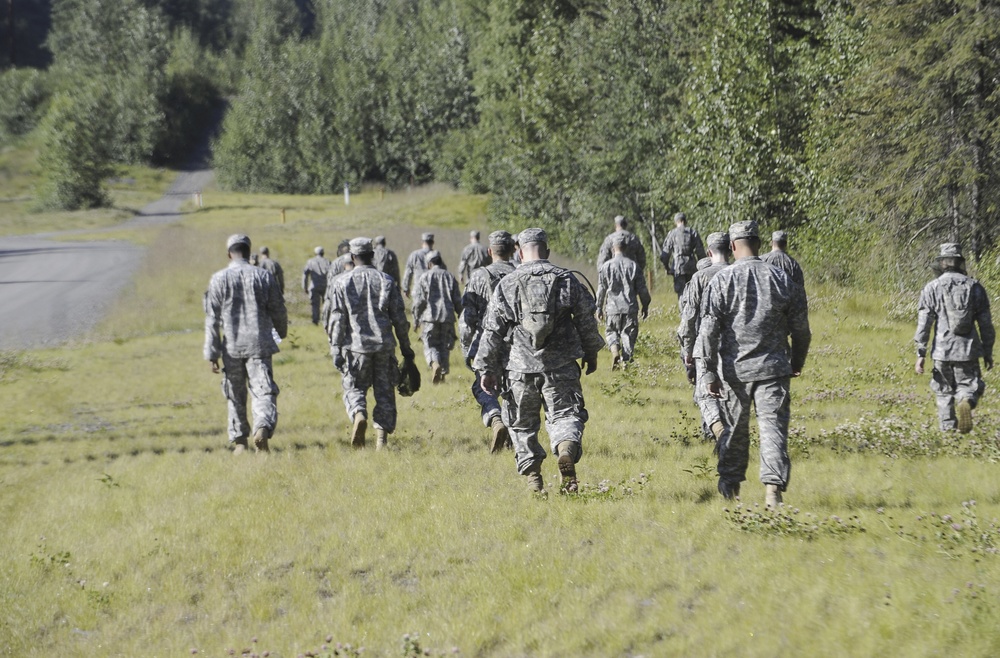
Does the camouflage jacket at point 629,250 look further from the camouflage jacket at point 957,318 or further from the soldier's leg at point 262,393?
the soldier's leg at point 262,393

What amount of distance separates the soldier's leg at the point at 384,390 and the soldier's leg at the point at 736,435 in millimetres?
4343

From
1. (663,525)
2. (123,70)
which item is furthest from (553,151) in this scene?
(123,70)

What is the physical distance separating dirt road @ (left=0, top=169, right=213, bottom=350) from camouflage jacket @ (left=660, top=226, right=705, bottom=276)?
14.2m

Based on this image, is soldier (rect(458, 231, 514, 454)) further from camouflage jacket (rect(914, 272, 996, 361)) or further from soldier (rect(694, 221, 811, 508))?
camouflage jacket (rect(914, 272, 996, 361))

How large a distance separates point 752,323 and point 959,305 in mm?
4469

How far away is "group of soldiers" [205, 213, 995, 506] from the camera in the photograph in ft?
22.4

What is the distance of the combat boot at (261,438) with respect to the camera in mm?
9969

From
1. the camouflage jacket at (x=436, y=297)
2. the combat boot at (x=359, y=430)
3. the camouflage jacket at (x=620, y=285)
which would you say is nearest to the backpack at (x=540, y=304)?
the combat boot at (x=359, y=430)

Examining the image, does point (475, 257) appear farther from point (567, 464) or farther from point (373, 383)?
point (567, 464)

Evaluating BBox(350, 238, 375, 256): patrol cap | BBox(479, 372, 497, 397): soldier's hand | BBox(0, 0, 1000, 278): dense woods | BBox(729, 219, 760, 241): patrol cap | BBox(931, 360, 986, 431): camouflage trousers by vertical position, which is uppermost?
BBox(0, 0, 1000, 278): dense woods

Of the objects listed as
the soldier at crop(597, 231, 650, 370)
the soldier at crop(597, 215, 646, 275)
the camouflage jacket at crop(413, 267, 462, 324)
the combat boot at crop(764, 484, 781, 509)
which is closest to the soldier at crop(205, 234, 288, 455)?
the camouflage jacket at crop(413, 267, 462, 324)

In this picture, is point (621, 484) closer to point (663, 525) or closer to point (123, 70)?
point (663, 525)

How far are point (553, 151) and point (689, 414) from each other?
24872 mm

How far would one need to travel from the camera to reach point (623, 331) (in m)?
14.9
